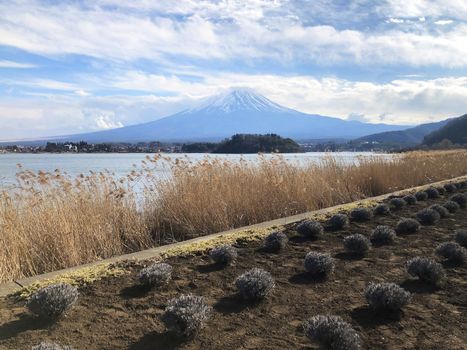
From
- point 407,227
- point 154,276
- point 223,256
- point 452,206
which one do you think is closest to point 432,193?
point 452,206

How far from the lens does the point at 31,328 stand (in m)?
3.03

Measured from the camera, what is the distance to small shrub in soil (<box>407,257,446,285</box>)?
13.5 feet

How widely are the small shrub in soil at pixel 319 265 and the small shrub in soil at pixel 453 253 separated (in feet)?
4.62

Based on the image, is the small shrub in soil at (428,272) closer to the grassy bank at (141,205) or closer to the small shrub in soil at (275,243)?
the small shrub in soil at (275,243)

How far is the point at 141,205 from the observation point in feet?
24.5

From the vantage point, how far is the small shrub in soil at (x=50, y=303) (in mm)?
3100

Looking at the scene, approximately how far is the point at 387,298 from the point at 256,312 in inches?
36.9

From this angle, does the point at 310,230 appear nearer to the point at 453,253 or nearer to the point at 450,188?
the point at 453,253

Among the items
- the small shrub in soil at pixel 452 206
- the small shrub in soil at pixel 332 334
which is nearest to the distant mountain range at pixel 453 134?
the small shrub in soil at pixel 452 206

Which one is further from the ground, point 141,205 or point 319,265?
point 141,205

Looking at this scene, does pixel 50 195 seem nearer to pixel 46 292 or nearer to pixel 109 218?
pixel 109 218

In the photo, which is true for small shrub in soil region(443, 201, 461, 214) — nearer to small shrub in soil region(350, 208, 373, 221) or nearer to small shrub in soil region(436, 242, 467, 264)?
small shrub in soil region(350, 208, 373, 221)

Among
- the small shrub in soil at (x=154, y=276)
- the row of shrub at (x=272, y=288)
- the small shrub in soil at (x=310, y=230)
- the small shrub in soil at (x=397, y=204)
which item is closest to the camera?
the row of shrub at (x=272, y=288)

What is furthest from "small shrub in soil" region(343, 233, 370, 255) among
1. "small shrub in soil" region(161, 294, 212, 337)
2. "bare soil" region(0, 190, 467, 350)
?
"small shrub in soil" region(161, 294, 212, 337)
